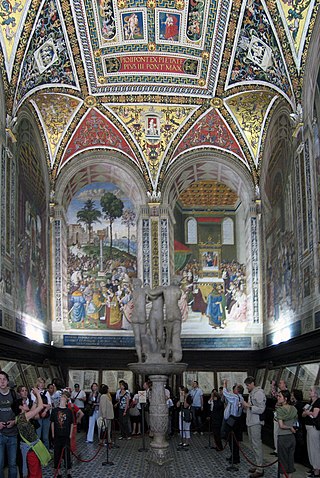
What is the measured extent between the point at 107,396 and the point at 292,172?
7.24m

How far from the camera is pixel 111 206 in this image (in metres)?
21.9

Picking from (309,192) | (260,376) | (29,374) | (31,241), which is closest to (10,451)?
(29,374)

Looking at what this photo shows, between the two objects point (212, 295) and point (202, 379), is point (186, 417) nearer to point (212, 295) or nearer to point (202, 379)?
point (202, 379)

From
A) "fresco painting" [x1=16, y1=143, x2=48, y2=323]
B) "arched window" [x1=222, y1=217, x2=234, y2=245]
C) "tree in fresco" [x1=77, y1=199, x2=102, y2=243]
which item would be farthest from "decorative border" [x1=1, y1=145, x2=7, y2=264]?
"arched window" [x1=222, y1=217, x2=234, y2=245]

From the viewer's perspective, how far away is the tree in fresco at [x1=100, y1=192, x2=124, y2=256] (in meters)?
21.8

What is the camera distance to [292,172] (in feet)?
54.5

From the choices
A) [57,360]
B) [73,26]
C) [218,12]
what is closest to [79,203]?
[57,360]

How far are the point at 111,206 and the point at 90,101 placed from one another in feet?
13.0

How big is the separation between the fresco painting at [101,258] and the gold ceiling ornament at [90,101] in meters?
3.41

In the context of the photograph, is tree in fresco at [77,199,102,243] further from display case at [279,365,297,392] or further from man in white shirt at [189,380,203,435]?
display case at [279,365,297,392]

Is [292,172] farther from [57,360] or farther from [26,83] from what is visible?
[57,360]

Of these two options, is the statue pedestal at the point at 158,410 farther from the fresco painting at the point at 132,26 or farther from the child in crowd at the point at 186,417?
Answer: the fresco painting at the point at 132,26

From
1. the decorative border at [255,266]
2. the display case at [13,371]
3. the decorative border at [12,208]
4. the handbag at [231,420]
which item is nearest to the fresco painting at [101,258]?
the decorative border at [255,266]

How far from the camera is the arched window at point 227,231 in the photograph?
869 inches
